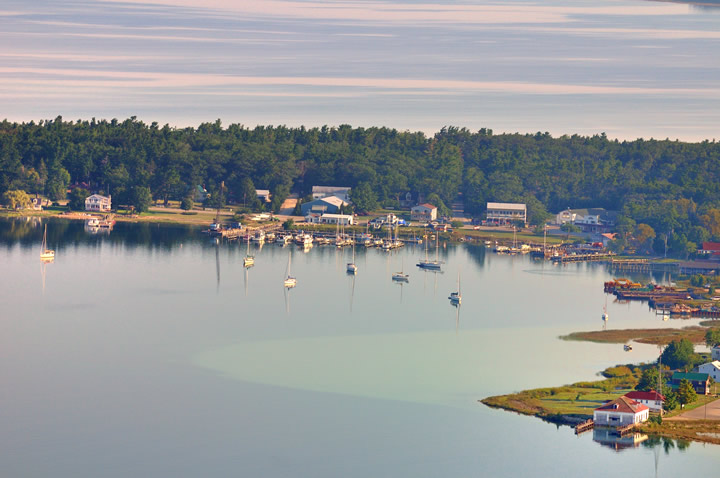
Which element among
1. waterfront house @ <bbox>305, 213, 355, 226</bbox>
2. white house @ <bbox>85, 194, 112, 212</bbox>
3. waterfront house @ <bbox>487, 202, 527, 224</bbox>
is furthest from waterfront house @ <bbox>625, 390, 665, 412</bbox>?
white house @ <bbox>85, 194, 112, 212</bbox>

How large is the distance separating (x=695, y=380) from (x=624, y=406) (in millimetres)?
4200

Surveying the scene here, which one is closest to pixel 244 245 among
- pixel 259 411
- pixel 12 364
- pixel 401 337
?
pixel 401 337

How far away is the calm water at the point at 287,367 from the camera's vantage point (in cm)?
3105

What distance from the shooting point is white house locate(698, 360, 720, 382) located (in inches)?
1470

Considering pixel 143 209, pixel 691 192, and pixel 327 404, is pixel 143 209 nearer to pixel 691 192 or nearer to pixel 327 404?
pixel 691 192

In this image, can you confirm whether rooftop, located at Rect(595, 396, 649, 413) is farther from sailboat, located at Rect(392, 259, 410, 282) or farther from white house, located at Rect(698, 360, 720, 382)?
sailboat, located at Rect(392, 259, 410, 282)

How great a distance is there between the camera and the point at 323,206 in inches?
3162

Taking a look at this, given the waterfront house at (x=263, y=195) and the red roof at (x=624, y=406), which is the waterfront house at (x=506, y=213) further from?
the red roof at (x=624, y=406)

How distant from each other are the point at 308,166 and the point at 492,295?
38.3 metres

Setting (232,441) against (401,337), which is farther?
(401,337)

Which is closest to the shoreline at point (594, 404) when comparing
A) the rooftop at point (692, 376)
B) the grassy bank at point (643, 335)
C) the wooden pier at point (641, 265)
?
the rooftop at point (692, 376)

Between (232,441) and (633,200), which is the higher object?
(633,200)

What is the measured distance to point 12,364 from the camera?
39.1 meters

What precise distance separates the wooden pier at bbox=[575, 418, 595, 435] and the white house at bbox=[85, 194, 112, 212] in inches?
2013
